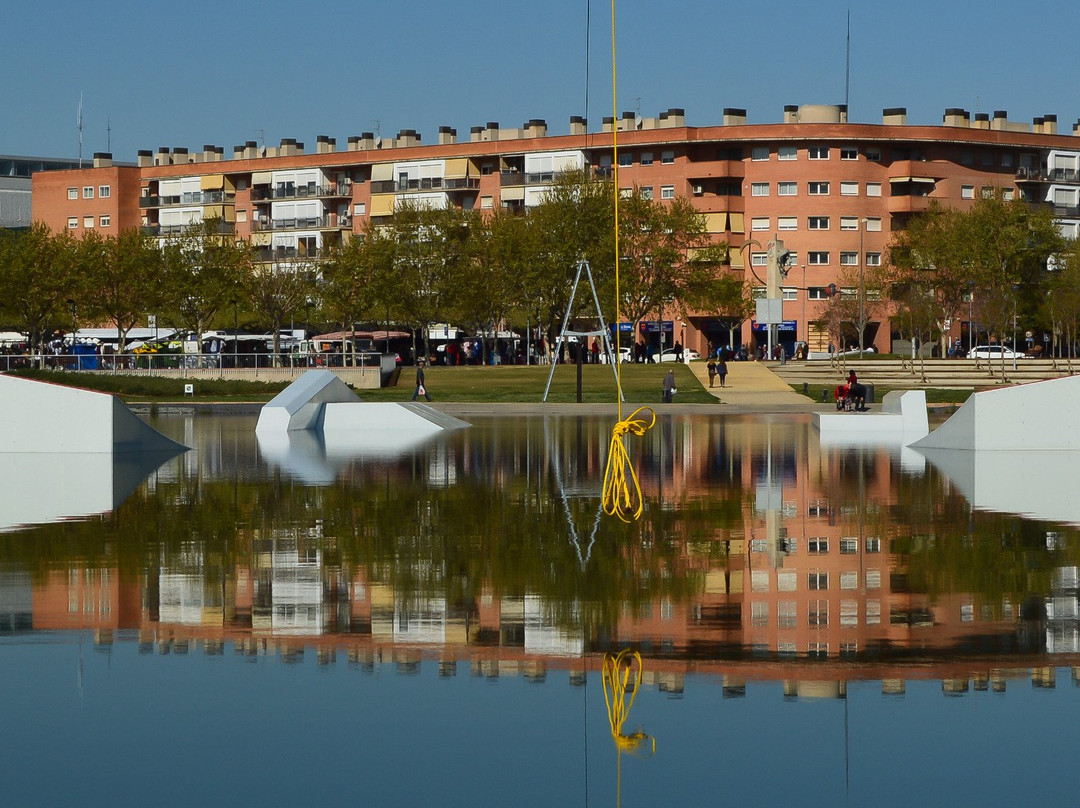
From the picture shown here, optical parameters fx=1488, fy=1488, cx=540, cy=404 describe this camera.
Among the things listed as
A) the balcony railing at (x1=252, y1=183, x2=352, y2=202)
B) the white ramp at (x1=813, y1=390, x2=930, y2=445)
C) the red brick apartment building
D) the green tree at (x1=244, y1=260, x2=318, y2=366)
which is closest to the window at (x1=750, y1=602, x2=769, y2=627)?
the white ramp at (x1=813, y1=390, x2=930, y2=445)

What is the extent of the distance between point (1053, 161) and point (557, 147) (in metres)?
36.9

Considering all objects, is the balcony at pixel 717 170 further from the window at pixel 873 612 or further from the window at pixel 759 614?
the window at pixel 759 614

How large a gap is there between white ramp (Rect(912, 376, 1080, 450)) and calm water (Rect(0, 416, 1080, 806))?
9.35 meters

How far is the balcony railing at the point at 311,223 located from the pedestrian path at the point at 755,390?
5193cm

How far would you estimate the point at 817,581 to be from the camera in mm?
11797

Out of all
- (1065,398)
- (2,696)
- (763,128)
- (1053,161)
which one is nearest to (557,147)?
(763,128)

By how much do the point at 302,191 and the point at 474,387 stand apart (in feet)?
200

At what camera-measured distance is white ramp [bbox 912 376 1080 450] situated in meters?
27.1

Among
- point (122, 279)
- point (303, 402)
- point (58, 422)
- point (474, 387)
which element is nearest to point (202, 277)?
point (122, 279)

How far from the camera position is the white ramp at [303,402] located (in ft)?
112

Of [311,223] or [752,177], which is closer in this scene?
[752,177]

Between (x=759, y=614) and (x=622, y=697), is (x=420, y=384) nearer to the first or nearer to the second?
(x=759, y=614)

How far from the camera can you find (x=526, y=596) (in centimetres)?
1101

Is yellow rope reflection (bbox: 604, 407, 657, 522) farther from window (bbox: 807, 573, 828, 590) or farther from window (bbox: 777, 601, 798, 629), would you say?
window (bbox: 777, 601, 798, 629)
